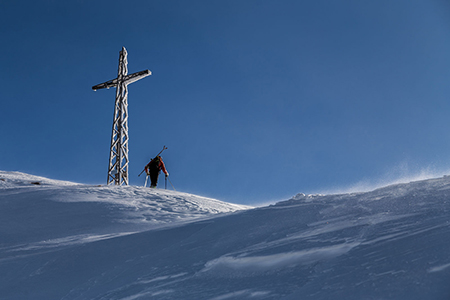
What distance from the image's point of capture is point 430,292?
5.70ft

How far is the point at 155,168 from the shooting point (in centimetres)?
1345

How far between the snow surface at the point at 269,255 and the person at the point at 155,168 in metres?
7.15

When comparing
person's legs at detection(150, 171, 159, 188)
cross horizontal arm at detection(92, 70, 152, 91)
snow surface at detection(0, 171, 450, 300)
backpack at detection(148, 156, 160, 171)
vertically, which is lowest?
snow surface at detection(0, 171, 450, 300)

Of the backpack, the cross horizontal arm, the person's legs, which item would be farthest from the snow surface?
the cross horizontal arm

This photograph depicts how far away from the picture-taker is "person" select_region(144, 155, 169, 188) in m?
13.4

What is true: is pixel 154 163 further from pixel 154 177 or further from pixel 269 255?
pixel 269 255

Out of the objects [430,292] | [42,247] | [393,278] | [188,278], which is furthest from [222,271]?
[42,247]

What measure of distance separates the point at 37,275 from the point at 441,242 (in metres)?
4.26

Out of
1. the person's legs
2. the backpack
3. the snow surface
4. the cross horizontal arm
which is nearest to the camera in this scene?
the snow surface

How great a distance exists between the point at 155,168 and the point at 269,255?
10992 millimetres

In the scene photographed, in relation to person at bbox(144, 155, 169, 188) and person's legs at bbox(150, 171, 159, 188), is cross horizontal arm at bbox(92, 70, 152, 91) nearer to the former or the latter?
person at bbox(144, 155, 169, 188)

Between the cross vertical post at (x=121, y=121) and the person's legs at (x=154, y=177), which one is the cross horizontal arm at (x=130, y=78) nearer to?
the cross vertical post at (x=121, y=121)

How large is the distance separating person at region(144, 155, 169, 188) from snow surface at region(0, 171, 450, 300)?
7154 millimetres

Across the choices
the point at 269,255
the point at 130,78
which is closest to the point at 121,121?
the point at 130,78
